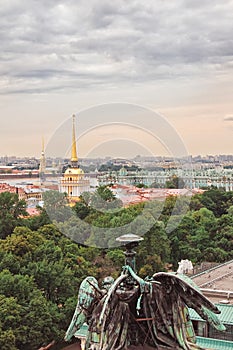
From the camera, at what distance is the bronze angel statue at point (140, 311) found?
26.5 feet

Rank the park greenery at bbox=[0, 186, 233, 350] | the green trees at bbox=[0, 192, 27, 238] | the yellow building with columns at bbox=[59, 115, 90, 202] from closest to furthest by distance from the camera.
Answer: the park greenery at bbox=[0, 186, 233, 350], the green trees at bbox=[0, 192, 27, 238], the yellow building with columns at bbox=[59, 115, 90, 202]

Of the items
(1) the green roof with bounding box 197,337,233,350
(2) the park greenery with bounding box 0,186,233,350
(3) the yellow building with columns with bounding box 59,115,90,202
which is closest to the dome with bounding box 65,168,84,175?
(3) the yellow building with columns with bounding box 59,115,90,202

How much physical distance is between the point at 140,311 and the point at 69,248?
84.8ft

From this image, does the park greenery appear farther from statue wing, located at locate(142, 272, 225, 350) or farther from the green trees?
statue wing, located at locate(142, 272, 225, 350)

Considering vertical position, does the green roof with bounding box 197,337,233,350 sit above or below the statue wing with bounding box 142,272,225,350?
below

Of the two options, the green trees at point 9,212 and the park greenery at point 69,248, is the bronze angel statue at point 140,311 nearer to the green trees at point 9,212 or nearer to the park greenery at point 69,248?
the park greenery at point 69,248

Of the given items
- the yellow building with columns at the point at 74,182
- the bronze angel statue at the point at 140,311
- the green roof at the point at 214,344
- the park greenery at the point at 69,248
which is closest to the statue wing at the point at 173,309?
the bronze angel statue at the point at 140,311

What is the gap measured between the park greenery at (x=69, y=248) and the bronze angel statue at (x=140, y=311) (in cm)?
1678

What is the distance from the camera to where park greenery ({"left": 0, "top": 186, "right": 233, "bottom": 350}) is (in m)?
26.1

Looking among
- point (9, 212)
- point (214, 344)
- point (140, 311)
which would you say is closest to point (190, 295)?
point (140, 311)

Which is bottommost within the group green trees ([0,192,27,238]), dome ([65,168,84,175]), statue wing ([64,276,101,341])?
green trees ([0,192,27,238])

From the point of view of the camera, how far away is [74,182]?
Result: 1679 inches

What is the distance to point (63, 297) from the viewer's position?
95.5 feet

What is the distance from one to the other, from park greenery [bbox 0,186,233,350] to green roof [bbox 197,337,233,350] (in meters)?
9.31
